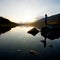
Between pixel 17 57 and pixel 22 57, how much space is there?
685mm

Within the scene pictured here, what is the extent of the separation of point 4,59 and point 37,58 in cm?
435

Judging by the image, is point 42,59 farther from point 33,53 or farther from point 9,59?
point 9,59

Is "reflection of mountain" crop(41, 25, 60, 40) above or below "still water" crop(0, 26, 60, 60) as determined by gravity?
above

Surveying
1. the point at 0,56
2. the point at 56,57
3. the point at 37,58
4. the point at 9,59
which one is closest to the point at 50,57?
the point at 56,57

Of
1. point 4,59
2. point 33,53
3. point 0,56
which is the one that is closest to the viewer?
point 4,59

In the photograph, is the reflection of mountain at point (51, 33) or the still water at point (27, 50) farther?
the reflection of mountain at point (51, 33)

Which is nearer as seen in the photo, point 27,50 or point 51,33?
point 27,50

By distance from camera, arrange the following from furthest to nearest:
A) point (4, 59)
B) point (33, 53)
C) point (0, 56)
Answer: point (33, 53)
point (0, 56)
point (4, 59)

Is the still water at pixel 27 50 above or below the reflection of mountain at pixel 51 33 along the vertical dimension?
below

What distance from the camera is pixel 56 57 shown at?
17.7 m

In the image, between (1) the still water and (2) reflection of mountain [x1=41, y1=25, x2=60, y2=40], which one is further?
(2) reflection of mountain [x1=41, y1=25, x2=60, y2=40]

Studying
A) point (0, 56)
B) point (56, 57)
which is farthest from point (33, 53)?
point (0, 56)

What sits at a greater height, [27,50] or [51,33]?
[51,33]

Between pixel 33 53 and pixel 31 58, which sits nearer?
pixel 31 58
